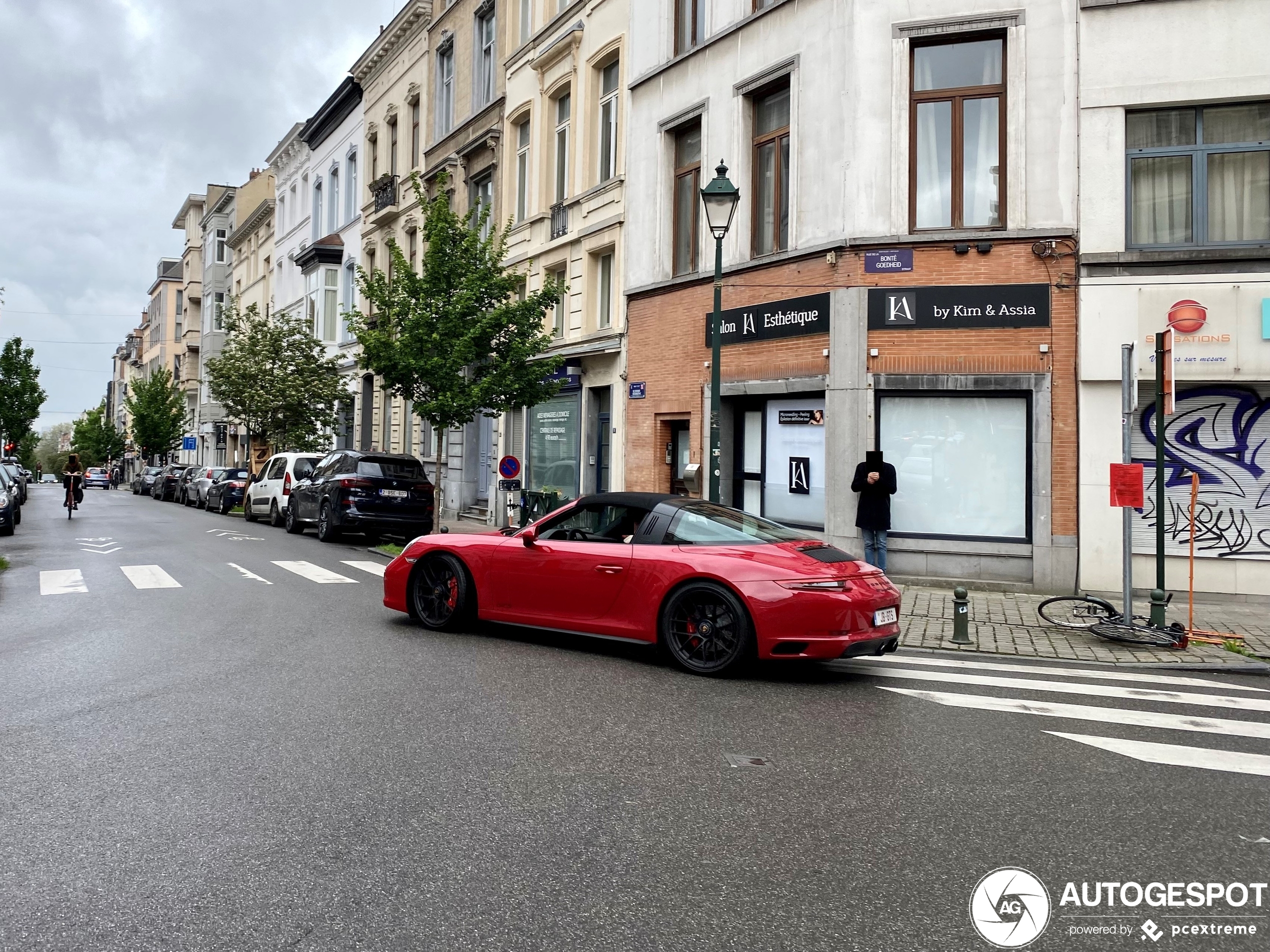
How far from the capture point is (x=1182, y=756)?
5570 mm

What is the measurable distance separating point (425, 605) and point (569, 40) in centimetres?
1728

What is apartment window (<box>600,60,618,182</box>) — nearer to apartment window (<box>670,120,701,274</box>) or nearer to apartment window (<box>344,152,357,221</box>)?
apartment window (<box>670,120,701,274</box>)

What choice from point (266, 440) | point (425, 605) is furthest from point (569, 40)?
point (266, 440)

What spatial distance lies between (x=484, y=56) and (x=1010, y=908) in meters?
28.9

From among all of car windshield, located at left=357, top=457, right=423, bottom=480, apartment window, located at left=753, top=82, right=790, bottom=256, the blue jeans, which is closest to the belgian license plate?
the blue jeans

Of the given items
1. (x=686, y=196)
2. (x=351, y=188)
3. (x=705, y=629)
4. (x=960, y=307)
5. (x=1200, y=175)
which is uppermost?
(x=351, y=188)

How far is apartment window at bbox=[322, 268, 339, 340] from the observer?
131 feet

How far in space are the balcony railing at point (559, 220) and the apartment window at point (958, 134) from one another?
33.0ft

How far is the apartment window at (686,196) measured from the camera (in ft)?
60.9

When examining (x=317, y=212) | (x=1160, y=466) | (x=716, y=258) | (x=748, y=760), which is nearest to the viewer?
(x=748, y=760)

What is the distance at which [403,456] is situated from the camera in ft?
66.0

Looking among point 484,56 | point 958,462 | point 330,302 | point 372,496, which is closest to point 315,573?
point 372,496

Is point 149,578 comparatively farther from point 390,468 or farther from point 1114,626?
point 1114,626

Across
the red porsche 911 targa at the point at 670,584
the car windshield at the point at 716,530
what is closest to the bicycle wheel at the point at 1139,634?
the red porsche 911 targa at the point at 670,584
